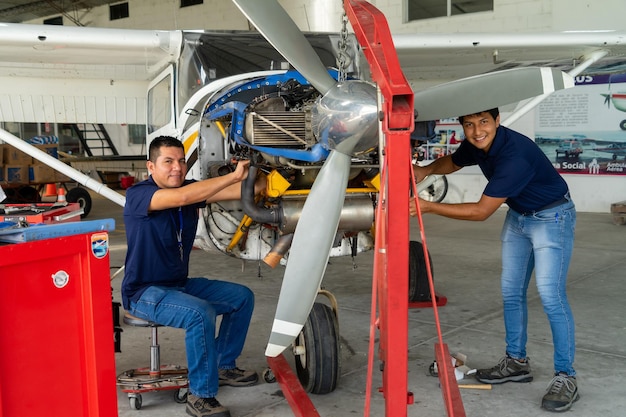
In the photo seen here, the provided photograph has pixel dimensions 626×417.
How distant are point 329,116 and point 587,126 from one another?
31.4 feet

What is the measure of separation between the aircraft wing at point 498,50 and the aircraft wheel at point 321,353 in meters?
3.62

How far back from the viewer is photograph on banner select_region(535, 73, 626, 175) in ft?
35.0

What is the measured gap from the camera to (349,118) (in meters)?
2.56

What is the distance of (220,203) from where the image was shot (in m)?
4.13

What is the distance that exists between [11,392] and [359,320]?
3.16 m

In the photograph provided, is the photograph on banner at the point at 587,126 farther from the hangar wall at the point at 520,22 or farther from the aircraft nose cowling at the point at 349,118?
the aircraft nose cowling at the point at 349,118

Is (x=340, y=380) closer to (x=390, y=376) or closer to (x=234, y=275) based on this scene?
(x=390, y=376)

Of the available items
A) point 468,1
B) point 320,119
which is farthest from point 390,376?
point 468,1

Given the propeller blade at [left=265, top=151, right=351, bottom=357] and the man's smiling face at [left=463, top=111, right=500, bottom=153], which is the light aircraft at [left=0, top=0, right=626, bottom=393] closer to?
the propeller blade at [left=265, top=151, right=351, bottom=357]

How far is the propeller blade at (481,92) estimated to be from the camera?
110 inches

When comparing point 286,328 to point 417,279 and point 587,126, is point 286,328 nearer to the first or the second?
point 417,279

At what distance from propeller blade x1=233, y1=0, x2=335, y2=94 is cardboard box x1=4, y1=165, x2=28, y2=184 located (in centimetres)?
996

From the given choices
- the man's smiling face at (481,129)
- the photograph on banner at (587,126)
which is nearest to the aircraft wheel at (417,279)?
the man's smiling face at (481,129)

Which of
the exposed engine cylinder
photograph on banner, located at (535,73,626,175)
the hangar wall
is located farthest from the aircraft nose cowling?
photograph on banner, located at (535,73,626,175)
